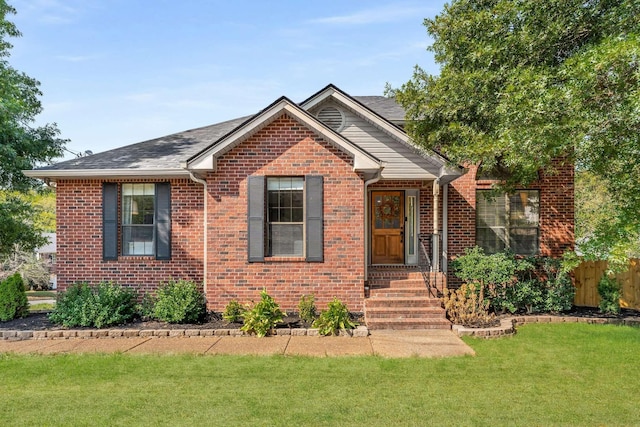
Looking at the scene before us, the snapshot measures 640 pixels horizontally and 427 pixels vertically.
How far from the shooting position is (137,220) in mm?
9742

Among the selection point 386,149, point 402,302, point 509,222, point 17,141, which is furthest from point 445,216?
point 17,141

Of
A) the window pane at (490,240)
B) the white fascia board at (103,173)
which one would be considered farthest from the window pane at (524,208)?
the white fascia board at (103,173)

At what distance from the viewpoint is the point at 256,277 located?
8930 mm

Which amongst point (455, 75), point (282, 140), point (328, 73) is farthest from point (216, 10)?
point (455, 75)

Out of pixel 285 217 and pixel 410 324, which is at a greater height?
pixel 285 217

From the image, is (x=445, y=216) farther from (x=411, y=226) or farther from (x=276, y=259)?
(x=276, y=259)

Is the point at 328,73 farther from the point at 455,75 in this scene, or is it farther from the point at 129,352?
the point at 129,352

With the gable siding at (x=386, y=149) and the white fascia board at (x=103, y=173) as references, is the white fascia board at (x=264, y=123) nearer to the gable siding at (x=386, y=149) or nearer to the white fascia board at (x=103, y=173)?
the white fascia board at (x=103, y=173)

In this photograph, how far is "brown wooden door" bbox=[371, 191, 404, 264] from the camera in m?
11.3

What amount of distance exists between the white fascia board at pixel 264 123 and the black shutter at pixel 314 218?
0.92 meters

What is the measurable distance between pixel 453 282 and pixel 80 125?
53.8 feet

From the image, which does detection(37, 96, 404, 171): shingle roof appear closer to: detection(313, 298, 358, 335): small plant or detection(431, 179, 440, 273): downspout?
detection(431, 179, 440, 273): downspout

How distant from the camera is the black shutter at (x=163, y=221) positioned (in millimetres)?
9602

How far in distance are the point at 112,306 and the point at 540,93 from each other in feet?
30.3
